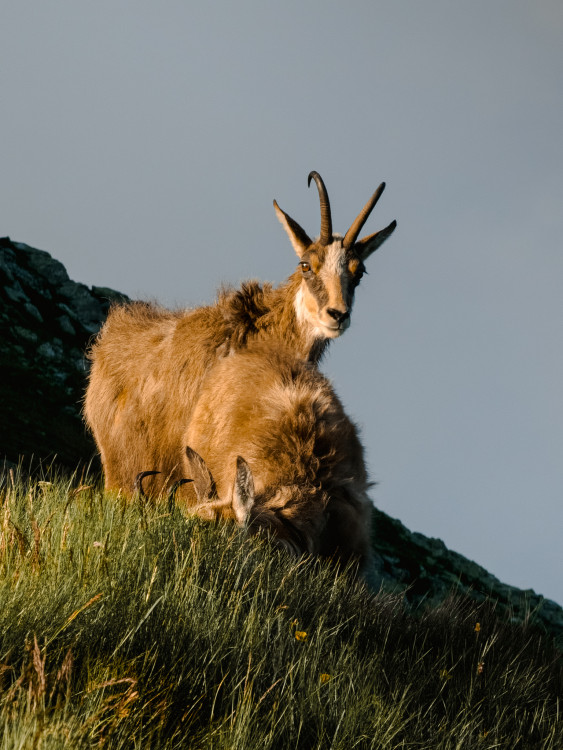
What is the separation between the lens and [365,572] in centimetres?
582

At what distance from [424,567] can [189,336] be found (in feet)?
46.3

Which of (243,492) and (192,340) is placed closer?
(243,492)

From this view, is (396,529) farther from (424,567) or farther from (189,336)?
(189,336)

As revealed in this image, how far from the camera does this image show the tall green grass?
3.05 metres

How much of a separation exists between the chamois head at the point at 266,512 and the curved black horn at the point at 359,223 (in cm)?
438

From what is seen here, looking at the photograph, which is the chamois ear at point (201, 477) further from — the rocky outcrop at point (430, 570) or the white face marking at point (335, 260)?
the rocky outcrop at point (430, 570)

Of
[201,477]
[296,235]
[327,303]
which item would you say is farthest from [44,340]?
[201,477]

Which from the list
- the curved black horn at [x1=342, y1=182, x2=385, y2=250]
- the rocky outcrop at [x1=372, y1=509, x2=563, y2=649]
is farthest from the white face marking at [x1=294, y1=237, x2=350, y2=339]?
the rocky outcrop at [x1=372, y1=509, x2=563, y2=649]

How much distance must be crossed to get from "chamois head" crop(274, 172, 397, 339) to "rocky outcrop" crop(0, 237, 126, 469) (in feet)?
45.0

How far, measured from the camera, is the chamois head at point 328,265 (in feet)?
26.5

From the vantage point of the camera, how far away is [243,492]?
15.4 ft

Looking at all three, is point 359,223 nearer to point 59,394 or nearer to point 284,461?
point 284,461

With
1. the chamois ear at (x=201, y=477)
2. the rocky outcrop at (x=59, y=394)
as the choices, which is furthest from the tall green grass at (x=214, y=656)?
the rocky outcrop at (x=59, y=394)

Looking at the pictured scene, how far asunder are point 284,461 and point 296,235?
430 cm
